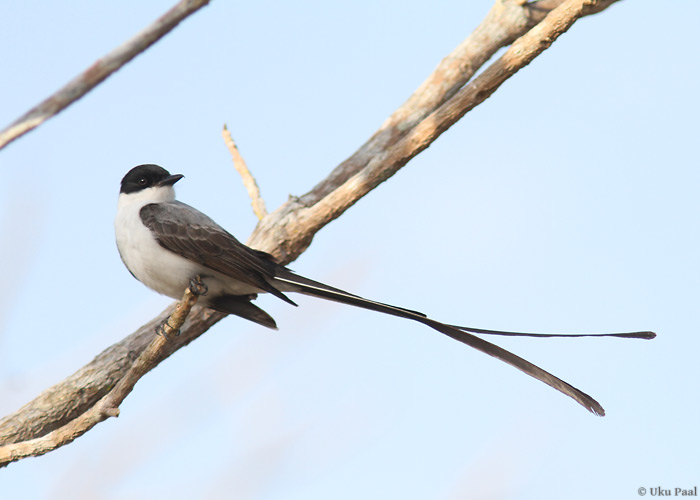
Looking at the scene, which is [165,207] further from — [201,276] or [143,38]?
[143,38]

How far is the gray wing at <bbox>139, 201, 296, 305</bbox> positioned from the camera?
4.71m

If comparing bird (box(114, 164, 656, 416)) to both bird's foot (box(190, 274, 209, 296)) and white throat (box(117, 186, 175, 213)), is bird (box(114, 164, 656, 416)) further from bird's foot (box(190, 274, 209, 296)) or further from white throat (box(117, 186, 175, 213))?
white throat (box(117, 186, 175, 213))

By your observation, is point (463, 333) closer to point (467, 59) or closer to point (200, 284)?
point (200, 284)

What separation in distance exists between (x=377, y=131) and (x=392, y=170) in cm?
123

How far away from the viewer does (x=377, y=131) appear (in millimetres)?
6121

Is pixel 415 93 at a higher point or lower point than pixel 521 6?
lower

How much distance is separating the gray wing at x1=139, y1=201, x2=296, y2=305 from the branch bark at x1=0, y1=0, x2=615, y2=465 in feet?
2.01

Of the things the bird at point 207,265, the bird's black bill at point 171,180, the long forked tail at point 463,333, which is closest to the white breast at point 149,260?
the bird at point 207,265

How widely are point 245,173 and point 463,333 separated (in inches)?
95.2

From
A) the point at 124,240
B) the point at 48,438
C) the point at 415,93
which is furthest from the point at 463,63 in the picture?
the point at 48,438

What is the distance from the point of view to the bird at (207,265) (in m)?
4.63

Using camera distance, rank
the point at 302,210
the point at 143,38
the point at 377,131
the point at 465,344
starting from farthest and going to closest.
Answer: the point at 377,131 < the point at 302,210 < the point at 465,344 < the point at 143,38

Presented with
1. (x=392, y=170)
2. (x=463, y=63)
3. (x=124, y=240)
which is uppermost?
(x=463, y=63)

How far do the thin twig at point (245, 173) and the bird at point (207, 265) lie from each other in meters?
0.71
